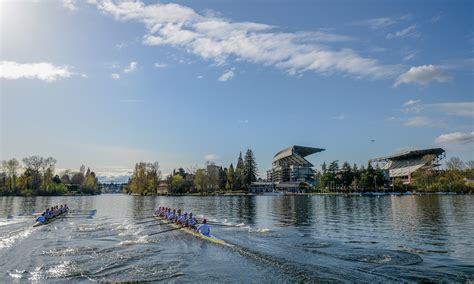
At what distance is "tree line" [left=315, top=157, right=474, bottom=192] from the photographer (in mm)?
135750

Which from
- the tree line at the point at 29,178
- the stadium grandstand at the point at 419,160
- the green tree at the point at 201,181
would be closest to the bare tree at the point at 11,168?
the tree line at the point at 29,178

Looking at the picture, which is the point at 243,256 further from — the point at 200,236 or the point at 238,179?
the point at 238,179

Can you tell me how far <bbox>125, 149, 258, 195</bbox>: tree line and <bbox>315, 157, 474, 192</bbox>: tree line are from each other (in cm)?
3791

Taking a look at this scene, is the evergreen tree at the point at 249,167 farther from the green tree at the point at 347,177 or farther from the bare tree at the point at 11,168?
the bare tree at the point at 11,168

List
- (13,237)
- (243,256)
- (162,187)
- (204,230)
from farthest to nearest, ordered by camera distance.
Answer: (162,187), (13,237), (204,230), (243,256)

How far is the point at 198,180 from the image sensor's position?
166625mm

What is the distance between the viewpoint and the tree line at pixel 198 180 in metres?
168

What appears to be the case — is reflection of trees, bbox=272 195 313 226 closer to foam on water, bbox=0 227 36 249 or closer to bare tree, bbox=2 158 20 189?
foam on water, bbox=0 227 36 249

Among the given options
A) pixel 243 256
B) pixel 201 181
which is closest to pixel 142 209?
pixel 243 256

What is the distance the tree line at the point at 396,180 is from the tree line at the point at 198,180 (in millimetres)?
37906

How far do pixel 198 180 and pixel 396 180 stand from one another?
297 feet

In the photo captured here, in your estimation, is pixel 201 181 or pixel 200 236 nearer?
pixel 200 236

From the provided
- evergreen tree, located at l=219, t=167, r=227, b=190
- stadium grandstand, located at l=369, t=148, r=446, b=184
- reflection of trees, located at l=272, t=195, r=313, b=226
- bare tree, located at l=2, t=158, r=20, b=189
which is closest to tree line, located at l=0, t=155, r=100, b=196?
bare tree, located at l=2, t=158, r=20, b=189

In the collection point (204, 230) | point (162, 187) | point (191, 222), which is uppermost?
point (162, 187)
